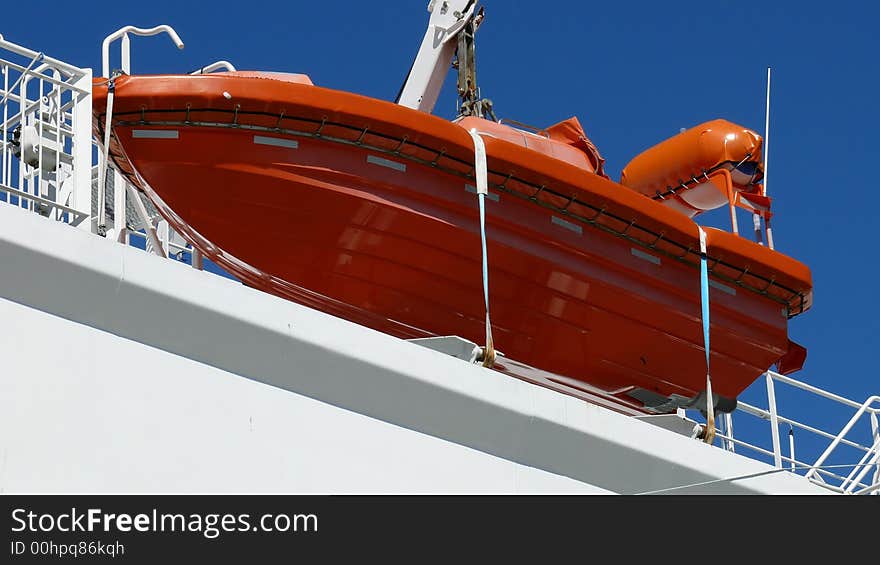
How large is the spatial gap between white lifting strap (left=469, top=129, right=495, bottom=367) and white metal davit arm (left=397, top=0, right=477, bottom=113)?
205 centimetres

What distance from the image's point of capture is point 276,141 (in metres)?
6.97

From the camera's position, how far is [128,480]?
536cm

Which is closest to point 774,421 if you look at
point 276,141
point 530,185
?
point 530,185

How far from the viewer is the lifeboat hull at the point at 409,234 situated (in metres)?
6.96

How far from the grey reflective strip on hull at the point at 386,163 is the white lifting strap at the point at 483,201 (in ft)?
1.15

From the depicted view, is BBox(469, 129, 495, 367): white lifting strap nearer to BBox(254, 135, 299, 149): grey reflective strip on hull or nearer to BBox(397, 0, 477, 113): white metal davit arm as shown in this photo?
BBox(254, 135, 299, 149): grey reflective strip on hull

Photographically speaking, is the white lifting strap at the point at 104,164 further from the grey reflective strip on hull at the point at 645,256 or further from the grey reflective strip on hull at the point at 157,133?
the grey reflective strip on hull at the point at 645,256

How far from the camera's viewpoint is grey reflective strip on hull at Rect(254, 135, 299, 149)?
6961 millimetres

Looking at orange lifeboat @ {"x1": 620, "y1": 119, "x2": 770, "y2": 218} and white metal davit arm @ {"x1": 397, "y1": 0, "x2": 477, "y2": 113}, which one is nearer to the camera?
orange lifeboat @ {"x1": 620, "y1": 119, "x2": 770, "y2": 218}

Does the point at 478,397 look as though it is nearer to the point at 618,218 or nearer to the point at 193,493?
the point at 193,493

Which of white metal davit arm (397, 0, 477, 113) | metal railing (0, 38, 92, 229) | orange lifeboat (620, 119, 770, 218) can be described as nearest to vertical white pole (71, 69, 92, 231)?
metal railing (0, 38, 92, 229)

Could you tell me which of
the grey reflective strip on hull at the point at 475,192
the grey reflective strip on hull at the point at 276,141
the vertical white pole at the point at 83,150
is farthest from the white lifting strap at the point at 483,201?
the vertical white pole at the point at 83,150

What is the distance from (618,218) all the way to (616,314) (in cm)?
49
